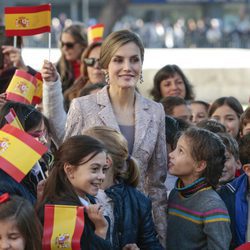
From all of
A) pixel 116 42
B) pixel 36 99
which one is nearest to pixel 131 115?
pixel 116 42

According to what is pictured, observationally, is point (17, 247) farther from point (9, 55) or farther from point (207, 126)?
point (9, 55)

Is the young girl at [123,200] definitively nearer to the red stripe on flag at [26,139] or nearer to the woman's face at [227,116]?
the red stripe on flag at [26,139]

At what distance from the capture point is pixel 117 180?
5.97 metres

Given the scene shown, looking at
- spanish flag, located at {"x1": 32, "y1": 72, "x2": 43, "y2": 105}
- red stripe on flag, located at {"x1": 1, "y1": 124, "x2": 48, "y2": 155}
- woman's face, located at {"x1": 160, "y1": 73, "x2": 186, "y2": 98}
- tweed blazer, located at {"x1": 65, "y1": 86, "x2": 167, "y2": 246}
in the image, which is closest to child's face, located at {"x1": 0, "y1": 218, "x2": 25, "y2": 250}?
red stripe on flag, located at {"x1": 1, "y1": 124, "x2": 48, "y2": 155}

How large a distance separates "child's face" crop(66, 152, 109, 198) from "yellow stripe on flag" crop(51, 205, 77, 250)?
10.5 inches

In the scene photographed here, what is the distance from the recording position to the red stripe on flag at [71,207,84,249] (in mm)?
5266

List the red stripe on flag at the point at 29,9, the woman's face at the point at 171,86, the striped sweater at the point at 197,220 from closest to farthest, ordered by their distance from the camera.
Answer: the striped sweater at the point at 197,220
the red stripe on flag at the point at 29,9
the woman's face at the point at 171,86

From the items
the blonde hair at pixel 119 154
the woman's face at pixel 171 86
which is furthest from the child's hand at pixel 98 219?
the woman's face at pixel 171 86

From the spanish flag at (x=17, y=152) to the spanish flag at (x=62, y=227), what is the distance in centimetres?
28

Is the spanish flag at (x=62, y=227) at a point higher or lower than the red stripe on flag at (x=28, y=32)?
lower

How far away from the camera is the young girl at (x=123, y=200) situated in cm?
586

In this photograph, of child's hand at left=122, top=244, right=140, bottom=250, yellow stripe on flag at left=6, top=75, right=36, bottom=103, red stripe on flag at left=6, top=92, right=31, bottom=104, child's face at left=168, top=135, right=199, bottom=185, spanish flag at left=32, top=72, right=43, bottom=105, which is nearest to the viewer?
child's hand at left=122, top=244, right=140, bottom=250

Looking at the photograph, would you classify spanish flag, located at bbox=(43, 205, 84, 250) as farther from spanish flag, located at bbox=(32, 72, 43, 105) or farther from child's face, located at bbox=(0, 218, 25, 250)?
spanish flag, located at bbox=(32, 72, 43, 105)

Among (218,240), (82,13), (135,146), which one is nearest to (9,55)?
(135,146)
